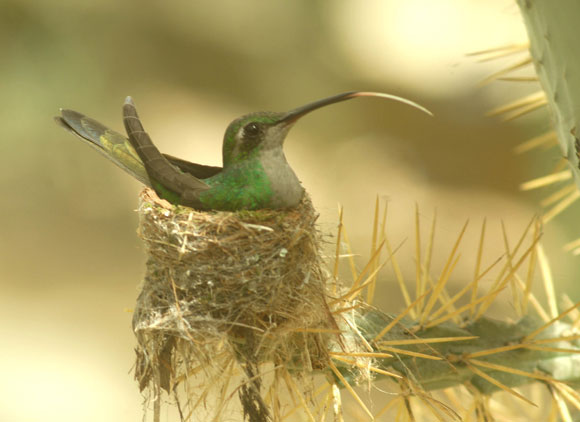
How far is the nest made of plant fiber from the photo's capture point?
3.63 ft

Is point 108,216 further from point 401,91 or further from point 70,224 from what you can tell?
point 401,91

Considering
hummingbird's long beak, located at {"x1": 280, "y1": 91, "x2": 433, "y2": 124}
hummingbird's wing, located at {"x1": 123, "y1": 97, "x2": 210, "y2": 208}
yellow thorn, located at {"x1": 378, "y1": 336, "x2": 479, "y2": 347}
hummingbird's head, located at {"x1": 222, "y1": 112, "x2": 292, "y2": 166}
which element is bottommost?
yellow thorn, located at {"x1": 378, "y1": 336, "x2": 479, "y2": 347}

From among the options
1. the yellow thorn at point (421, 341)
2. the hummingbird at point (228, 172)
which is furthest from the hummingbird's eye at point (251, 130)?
the yellow thorn at point (421, 341)

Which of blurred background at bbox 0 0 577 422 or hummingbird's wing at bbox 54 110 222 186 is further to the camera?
blurred background at bbox 0 0 577 422

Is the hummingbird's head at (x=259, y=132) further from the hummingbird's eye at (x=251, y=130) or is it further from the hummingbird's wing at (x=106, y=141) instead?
the hummingbird's wing at (x=106, y=141)

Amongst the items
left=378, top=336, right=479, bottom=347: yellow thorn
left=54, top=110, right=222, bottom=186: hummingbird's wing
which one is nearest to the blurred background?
left=54, top=110, right=222, bottom=186: hummingbird's wing

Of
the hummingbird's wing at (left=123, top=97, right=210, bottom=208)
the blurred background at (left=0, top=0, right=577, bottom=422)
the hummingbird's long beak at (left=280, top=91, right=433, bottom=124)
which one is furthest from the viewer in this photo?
the blurred background at (left=0, top=0, right=577, bottom=422)

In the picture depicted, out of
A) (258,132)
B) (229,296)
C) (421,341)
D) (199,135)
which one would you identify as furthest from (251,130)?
(199,135)

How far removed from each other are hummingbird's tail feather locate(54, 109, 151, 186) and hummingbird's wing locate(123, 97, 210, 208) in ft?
0.10

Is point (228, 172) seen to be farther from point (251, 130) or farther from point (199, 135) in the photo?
point (199, 135)

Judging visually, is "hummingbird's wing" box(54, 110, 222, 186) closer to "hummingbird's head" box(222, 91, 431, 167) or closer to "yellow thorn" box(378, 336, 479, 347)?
"hummingbird's head" box(222, 91, 431, 167)

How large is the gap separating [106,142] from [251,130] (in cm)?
28

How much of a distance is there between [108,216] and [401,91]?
2.09m

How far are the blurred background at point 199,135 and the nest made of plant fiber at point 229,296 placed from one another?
2.05m
